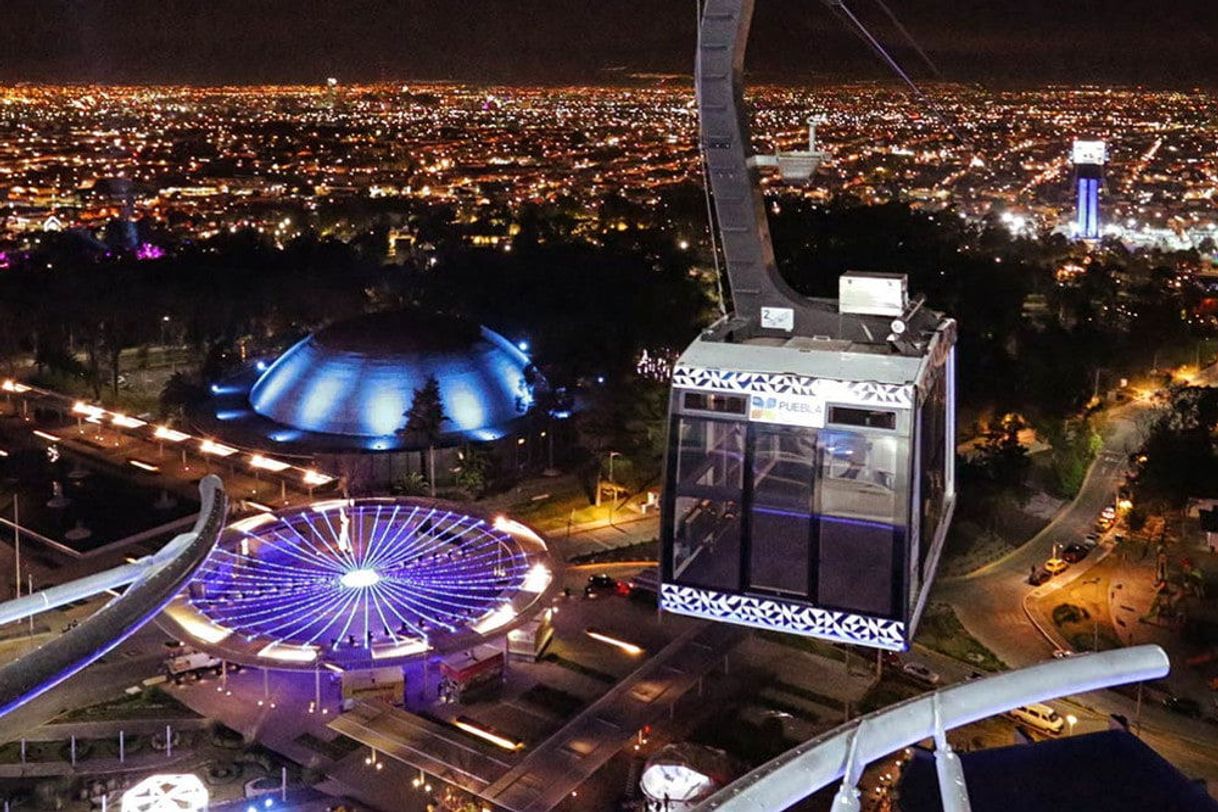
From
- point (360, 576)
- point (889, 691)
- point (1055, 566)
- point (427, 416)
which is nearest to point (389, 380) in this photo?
point (427, 416)

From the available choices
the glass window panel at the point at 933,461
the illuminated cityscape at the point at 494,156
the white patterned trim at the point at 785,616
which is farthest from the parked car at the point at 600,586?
the illuminated cityscape at the point at 494,156

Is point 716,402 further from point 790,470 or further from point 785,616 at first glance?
point 785,616

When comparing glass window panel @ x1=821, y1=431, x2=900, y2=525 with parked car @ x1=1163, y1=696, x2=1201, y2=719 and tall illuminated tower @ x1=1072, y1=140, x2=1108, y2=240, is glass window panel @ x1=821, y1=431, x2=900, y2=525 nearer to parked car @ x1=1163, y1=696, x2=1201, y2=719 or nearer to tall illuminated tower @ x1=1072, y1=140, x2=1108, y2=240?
parked car @ x1=1163, y1=696, x2=1201, y2=719

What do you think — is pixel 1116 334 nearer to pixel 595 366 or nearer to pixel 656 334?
pixel 656 334

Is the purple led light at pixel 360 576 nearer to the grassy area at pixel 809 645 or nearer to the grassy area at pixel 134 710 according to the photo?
the grassy area at pixel 134 710

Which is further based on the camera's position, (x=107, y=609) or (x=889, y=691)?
(x=889, y=691)

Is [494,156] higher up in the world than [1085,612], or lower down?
higher up

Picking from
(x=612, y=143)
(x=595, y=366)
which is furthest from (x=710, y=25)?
(x=612, y=143)
